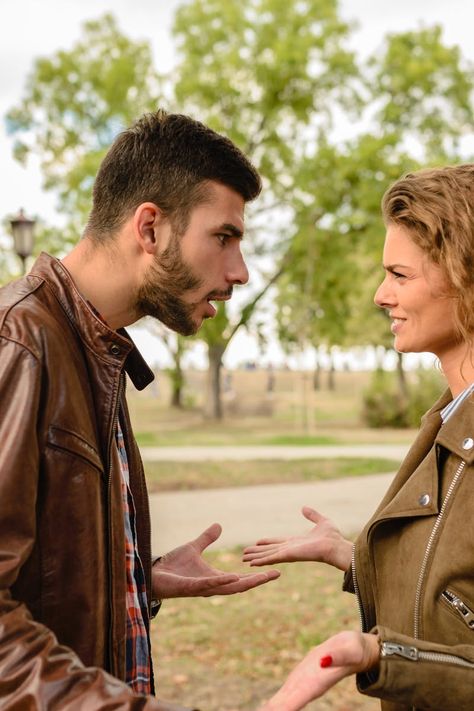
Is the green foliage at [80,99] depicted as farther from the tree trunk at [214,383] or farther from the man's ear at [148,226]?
the man's ear at [148,226]

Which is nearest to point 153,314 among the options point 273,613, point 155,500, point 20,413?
point 20,413

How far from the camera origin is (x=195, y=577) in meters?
2.61

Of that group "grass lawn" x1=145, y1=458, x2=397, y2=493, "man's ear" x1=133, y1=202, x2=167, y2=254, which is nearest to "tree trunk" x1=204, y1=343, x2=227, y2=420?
"grass lawn" x1=145, y1=458, x2=397, y2=493

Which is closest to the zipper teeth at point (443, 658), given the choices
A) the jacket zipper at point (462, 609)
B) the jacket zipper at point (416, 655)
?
the jacket zipper at point (416, 655)

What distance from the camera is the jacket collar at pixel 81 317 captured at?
197 cm

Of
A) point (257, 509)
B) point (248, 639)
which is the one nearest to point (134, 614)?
point (248, 639)

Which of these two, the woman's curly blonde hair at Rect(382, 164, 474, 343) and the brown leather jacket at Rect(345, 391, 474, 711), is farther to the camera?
the woman's curly blonde hair at Rect(382, 164, 474, 343)

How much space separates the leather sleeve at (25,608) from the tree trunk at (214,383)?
29.5 metres

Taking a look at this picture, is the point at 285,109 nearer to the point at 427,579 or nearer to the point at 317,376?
the point at 427,579

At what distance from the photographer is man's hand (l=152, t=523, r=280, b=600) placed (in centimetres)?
248

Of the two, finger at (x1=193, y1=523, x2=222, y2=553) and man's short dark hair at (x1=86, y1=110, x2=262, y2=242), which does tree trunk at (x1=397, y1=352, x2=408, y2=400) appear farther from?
man's short dark hair at (x1=86, y1=110, x2=262, y2=242)

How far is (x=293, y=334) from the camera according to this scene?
1384 inches

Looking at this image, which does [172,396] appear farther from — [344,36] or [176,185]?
[176,185]

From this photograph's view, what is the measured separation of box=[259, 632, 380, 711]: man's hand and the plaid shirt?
0.53 meters
